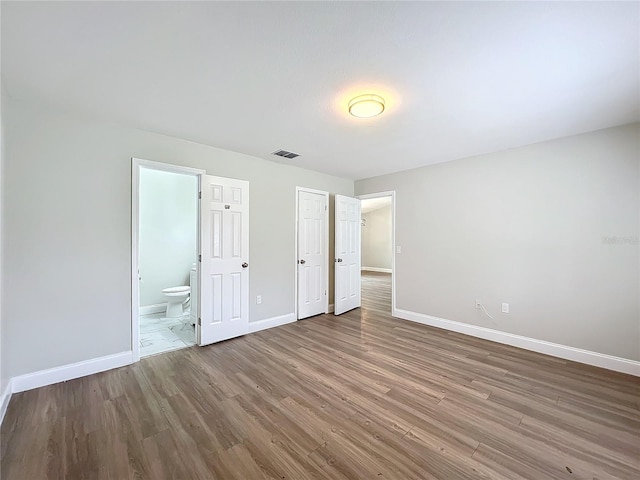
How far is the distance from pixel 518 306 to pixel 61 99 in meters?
5.20

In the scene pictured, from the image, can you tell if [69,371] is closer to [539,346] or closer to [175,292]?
[175,292]

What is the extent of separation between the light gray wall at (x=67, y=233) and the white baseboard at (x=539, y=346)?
4020 millimetres

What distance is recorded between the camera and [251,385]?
7.89 ft

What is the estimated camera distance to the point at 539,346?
3.15 m

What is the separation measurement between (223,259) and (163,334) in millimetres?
1416

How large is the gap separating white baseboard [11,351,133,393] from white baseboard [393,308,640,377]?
392cm

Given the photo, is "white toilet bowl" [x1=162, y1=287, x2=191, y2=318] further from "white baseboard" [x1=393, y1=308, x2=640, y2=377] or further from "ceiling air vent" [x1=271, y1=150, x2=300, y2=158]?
"white baseboard" [x1=393, y1=308, x2=640, y2=377]

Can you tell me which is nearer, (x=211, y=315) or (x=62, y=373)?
(x=62, y=373)

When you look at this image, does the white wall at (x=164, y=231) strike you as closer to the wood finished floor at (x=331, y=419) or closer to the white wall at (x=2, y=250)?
the wood finished floor at (x=331, y=419)

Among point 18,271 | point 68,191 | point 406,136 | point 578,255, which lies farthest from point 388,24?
point 18,271

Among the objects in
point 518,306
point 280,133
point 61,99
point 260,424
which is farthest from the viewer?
point 518,306

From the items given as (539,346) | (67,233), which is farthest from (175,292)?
(539,346)

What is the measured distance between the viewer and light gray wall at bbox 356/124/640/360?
8.85 ft

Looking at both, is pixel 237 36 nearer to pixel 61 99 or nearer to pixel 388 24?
pixel 388 24
